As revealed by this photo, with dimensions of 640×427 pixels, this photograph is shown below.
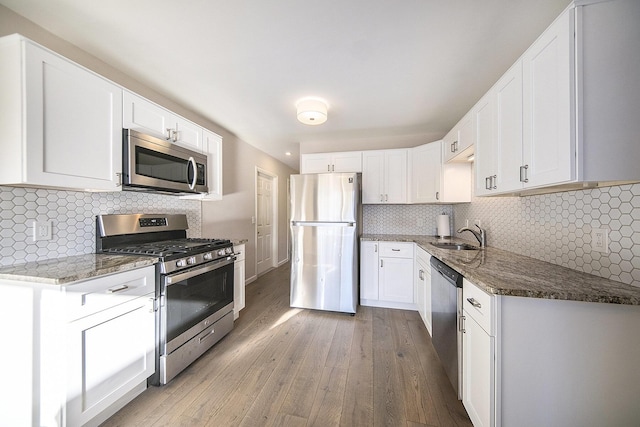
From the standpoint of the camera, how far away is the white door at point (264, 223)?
4582 mm

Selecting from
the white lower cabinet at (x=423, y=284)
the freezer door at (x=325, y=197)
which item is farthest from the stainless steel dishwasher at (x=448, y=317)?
the freezer door at (x=325, y=197)

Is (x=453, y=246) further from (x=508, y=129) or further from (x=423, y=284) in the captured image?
(x=508, y=129)

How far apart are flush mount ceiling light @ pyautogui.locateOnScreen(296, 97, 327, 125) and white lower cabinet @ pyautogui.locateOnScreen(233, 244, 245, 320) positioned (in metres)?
1.63

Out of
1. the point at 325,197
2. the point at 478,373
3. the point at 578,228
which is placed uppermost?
the point at 325,197

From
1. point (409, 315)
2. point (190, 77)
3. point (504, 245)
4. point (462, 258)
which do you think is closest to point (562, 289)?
point (462, 258)

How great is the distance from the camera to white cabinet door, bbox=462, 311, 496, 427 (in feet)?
3.68

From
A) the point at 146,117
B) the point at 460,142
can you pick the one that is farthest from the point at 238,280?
the point at 460,142

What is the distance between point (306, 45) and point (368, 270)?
2540 millimetres

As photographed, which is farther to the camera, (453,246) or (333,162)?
(333,162)

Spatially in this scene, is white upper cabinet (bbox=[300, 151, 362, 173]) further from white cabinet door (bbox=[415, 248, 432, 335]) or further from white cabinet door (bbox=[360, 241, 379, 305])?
white cabinet door (bbox=[415, 248, 432, 335])

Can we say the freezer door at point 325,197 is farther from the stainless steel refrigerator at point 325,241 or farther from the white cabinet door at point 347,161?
the white cabinet door at point 347,161

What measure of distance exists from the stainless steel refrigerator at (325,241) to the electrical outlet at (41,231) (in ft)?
6.81

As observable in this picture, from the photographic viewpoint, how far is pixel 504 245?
7.04ft

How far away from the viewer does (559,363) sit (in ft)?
3.49
